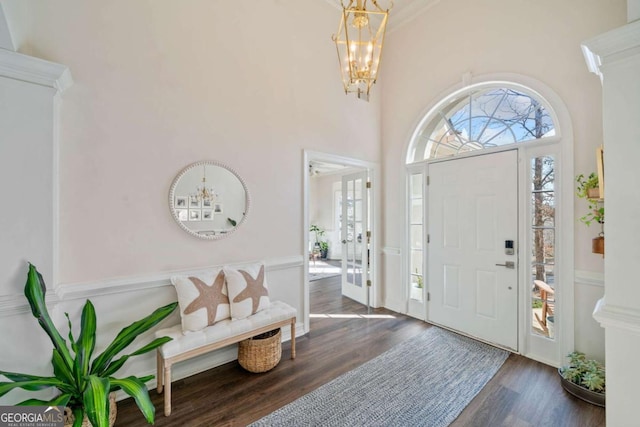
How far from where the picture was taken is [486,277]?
295 centimetres

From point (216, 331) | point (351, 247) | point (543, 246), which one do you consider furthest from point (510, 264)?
point (216, 331)

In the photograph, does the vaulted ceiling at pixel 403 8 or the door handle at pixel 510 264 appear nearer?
the door handle at pixel 510 264

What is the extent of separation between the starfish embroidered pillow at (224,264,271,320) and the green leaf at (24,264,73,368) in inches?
42.1

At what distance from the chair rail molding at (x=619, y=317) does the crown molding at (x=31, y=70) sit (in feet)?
11.8

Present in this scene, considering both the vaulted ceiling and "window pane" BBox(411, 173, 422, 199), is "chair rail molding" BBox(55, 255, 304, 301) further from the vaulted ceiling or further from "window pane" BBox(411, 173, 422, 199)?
the vaulted ceiling

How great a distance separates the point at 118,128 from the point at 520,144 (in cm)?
364

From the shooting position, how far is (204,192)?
2469 mm

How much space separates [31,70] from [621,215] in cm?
357

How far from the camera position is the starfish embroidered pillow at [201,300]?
2143 millimetres

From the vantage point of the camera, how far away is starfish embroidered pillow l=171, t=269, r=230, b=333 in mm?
2143

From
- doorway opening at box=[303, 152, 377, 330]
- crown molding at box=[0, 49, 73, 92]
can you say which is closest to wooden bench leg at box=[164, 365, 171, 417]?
doorway opening at box=[303, 152, 377, 330]

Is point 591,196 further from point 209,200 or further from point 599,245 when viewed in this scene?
point 209,200

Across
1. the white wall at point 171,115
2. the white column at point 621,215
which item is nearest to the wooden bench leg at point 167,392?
the white wall at point 171,115

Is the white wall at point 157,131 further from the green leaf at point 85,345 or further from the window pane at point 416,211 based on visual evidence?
the window pane at point 416,211
